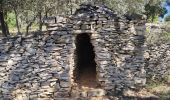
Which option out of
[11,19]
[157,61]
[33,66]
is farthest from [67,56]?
[11,19]

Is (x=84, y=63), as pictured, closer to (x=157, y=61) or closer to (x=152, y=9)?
(x=157, y=61)

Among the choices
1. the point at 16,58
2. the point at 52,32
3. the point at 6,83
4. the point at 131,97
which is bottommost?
the point at 131,97

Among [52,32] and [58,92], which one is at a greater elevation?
[52,32]

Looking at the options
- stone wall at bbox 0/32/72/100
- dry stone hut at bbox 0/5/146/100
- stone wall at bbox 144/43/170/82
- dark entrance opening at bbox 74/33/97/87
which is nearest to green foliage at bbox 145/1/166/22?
stone wall at bbox 144/43/170/82

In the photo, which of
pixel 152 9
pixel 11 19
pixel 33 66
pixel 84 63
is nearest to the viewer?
pixel 33 66

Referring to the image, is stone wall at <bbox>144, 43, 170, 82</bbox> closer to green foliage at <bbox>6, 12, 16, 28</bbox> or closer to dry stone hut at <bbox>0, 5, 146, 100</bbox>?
dry stone hut at <bbox>0, 5, 146, 100</bbox>

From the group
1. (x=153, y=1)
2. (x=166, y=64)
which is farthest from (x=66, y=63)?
(x=153, y=1)

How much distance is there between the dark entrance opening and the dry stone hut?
48cm

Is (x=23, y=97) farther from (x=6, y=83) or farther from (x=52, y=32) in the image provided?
(x=52, y=32)

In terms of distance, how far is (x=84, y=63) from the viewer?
1335cm

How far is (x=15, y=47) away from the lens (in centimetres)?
1076

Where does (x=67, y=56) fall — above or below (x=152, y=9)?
below

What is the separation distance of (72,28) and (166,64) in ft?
19.4

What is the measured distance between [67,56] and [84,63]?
2.62m
